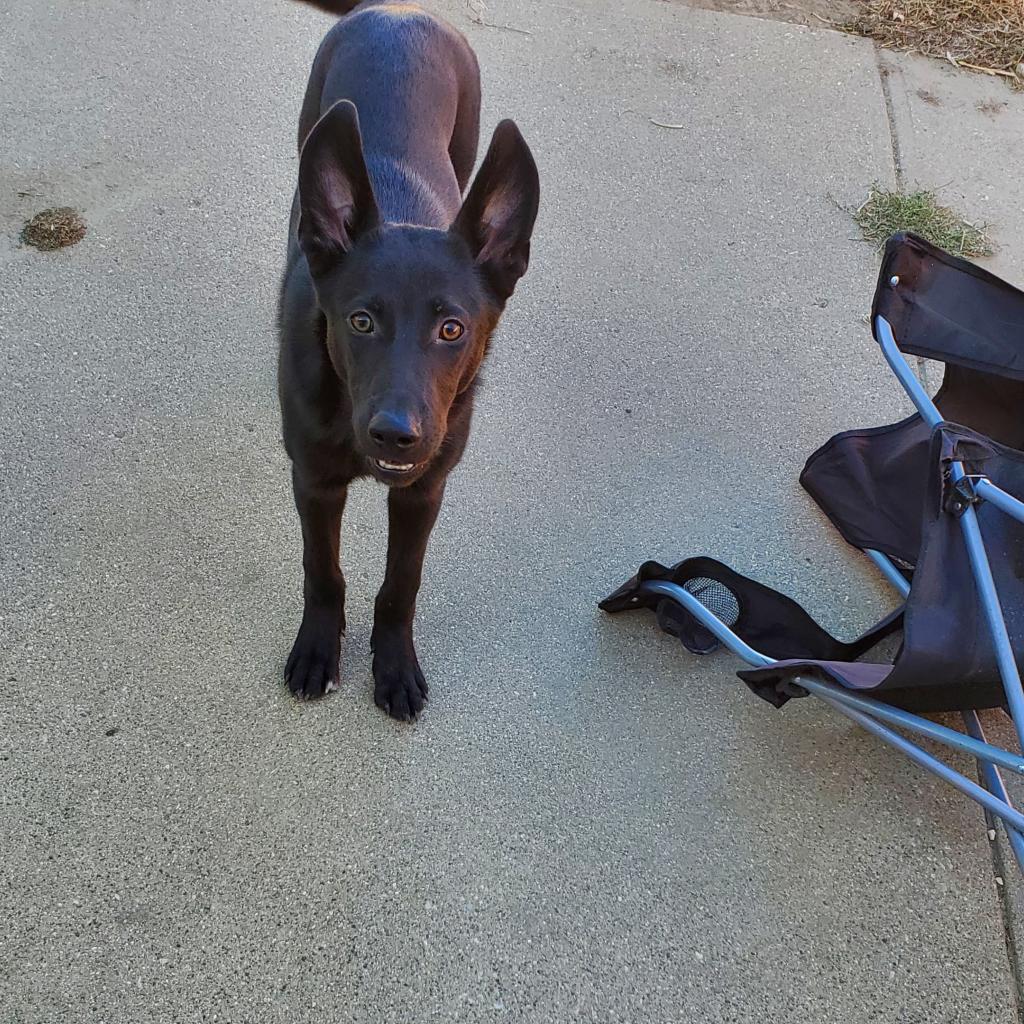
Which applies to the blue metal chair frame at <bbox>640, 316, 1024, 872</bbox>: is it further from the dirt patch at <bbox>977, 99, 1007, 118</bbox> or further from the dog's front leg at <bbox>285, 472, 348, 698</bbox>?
the dirt patch at <bbox>977, 99, 1007, 118</bbox>

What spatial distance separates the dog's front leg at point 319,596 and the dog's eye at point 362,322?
0.42 m

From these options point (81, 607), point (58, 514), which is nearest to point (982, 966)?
point (81, 607)

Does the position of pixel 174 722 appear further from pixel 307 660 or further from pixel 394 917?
pixel 394 917

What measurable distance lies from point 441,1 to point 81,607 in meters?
3.62

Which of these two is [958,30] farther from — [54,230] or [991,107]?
[54,230]

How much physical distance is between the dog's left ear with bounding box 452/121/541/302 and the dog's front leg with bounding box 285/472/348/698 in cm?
59

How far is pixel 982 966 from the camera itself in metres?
2.00

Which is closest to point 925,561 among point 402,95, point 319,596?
point 319,596

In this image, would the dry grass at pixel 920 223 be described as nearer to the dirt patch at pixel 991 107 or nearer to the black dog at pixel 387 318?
the dirt patch at pixel 991 107

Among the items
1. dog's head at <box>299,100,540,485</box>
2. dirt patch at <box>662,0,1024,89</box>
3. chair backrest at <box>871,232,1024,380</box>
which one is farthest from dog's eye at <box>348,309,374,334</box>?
dirt patch at <box>662,0,1024,89</box>

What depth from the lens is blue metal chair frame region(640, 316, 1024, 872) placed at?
1716 millimetres

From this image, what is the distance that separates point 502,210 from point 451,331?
Result: 297 mm

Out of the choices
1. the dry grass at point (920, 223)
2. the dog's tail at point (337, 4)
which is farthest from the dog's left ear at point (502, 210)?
the dry grass at point (920, 223)

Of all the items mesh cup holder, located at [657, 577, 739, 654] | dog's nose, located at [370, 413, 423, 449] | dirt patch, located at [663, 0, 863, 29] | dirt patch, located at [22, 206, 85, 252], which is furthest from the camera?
dirt patch, located at [663, 0, 863, 29]
